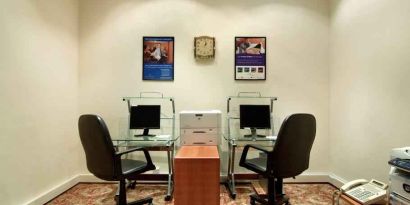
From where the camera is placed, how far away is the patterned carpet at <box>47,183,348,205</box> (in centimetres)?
298

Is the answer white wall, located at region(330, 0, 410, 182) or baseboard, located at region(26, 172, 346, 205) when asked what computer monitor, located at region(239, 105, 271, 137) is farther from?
white wall, located at region(330, 0, 410, 182)

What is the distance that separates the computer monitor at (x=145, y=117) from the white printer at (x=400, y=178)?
98.0 inches

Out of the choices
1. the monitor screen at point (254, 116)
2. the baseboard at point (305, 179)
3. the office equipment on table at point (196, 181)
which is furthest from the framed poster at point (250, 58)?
the office equipment on table at point (196, 181)

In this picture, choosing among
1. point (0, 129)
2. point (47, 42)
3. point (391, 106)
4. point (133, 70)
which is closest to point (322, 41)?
point (391, 106)

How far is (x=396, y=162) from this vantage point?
1.73 m

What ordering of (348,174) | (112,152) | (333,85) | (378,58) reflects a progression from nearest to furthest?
(112,152), (378,58), (348,174), (333,85)

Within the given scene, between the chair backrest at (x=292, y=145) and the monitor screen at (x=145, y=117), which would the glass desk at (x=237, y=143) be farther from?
the monitor screen at (x=145, y=117)

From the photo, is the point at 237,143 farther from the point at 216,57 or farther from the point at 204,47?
the point at 204,47

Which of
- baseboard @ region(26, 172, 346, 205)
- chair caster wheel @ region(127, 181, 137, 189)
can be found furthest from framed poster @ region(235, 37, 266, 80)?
chair caster wheel @ region(127, 181, 137, 189)

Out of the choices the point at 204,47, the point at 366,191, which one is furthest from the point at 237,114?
the point at 366,191

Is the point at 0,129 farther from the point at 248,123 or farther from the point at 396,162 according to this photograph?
the point at 396,162

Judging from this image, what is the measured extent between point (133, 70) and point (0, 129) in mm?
1755

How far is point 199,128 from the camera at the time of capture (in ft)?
10.6

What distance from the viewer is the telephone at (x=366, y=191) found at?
188 cm
